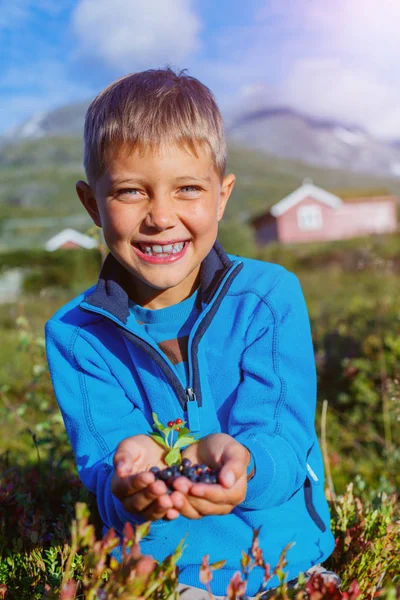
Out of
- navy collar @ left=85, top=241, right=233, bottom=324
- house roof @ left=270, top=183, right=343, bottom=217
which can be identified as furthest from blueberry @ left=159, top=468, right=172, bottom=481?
house roof @ left=270, top=183, right=343, bottom=217

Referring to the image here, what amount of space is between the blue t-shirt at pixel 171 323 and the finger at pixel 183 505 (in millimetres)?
813

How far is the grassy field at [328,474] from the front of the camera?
1466 mm

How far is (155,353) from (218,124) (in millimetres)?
853

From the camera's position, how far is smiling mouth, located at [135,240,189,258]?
6.60 ft

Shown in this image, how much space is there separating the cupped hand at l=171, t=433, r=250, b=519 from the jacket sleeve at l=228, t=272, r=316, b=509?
0.20m

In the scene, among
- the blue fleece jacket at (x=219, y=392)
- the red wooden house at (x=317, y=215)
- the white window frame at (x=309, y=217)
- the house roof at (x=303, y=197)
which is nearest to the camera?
the blue fleece jacket at (x=219, y=392)

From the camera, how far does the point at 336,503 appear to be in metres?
2.47

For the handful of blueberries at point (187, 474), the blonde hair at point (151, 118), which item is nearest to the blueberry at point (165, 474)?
the handful of blueberries at point (187, 474)

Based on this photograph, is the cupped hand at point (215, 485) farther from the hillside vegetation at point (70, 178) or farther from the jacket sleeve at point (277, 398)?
the hillside vegetation at point (70, 178)

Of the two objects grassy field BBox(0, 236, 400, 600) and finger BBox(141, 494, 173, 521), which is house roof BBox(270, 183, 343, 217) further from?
finger BBox(141, 494, 173, 521)

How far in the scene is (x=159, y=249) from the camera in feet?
6.61

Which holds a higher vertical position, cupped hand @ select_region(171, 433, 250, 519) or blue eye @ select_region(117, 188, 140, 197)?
blue eye @ select_region(117, 188, 140, 197)

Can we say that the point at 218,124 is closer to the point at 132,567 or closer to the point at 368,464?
the point at 132,567

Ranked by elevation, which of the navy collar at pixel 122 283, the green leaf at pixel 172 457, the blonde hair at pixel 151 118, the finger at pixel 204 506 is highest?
the blonde hair at pixel 151 118
